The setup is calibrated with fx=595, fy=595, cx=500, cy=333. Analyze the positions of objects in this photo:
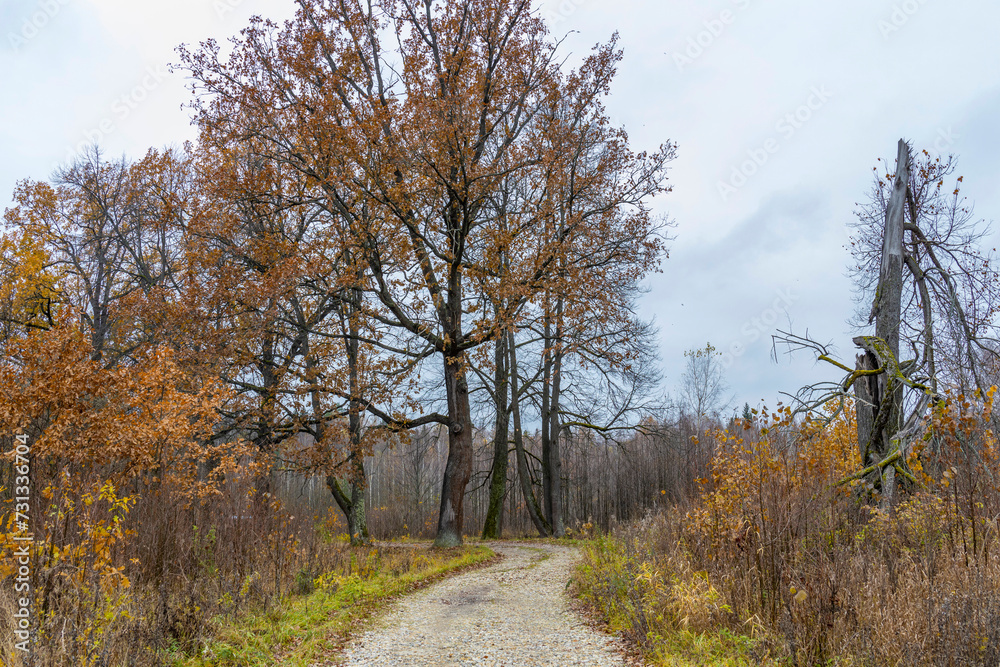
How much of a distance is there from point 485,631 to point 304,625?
2004 millimetres

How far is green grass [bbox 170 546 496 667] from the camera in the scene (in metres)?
5.13

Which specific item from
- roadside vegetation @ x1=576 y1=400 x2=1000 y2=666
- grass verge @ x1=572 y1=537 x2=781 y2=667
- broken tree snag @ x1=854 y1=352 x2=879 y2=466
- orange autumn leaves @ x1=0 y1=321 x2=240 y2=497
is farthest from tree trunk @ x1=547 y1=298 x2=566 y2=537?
orange autumn leaves @ x1=0 y1=321 x2=240 y2=497

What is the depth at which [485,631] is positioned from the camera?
6812 mm

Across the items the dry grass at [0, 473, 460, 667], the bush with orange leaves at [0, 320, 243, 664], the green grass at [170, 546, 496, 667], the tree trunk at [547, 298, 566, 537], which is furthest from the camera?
the tree trunk at [547, 298, 566, 537]

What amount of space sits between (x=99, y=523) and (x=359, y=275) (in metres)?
9.07

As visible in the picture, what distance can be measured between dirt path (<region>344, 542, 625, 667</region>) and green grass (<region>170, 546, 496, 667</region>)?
0.27 meters

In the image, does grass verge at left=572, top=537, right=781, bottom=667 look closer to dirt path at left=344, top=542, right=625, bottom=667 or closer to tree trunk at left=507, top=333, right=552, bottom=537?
dirt path at left=344, top=542, right=625, bottom=667

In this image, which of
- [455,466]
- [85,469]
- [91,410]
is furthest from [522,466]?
[85,469]

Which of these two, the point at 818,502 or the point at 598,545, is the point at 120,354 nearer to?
the point at 598,545

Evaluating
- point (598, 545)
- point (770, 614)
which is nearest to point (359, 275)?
point (598, 545)

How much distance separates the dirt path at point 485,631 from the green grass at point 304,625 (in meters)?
0.27

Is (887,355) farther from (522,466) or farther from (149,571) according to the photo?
→ (522,466)

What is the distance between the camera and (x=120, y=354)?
606 inches

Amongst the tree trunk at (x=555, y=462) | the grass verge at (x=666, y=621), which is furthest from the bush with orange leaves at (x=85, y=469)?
the tree trunk at (x=555, y=462)
